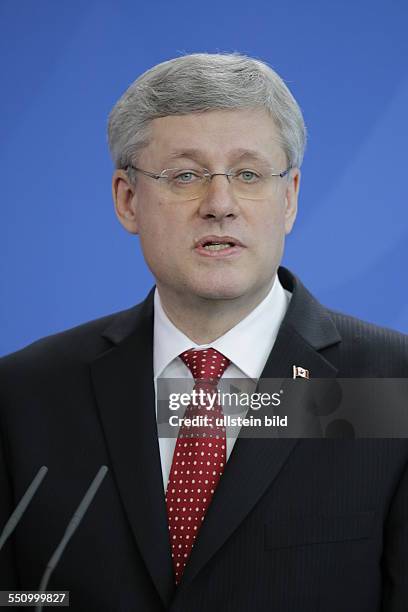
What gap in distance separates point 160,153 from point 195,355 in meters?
0.43

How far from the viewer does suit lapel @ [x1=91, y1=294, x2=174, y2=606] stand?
1833mm

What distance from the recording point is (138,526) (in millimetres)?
1851

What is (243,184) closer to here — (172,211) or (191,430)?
(172,211)

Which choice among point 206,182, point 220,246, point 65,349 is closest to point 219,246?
point 220,246

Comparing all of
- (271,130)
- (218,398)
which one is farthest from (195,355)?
(271,130)

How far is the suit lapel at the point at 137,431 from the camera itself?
6.01ft

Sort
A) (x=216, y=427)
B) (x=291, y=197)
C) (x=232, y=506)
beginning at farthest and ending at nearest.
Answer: (x=291, y=197) < (x=216, y=427) < (x=232, y=506)

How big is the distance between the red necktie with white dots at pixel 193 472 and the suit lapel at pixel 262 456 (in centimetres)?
5

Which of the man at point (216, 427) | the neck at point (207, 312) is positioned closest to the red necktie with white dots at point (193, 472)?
the man at point (216, 427)

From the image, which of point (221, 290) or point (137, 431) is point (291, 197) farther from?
point (137, 431)

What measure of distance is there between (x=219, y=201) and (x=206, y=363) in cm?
35

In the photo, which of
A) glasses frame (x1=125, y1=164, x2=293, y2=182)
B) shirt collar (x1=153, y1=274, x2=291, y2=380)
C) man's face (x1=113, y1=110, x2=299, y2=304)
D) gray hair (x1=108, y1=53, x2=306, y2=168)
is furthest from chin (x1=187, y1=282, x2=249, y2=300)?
gray hair (x1=108, y1=53, x2=306, y2=168)

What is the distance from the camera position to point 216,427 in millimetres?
1925

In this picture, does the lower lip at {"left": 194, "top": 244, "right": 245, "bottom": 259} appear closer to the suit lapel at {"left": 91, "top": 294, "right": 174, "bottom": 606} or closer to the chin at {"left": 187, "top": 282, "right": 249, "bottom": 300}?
the chin at {"left": 187, "top": 282, "right": 249, "bottom": 300}
